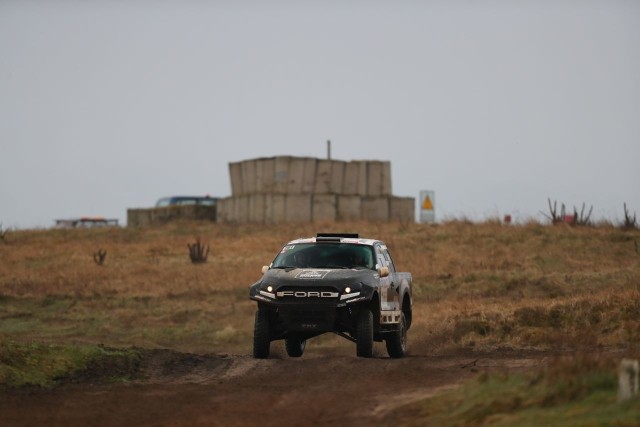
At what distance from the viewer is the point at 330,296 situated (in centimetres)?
1773

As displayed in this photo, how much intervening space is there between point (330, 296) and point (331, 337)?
9.97 meters

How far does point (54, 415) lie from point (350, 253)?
6875mm

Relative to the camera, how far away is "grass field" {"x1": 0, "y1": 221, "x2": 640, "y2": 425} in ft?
78.9

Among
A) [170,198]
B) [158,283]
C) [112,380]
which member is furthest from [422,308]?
[170,198]

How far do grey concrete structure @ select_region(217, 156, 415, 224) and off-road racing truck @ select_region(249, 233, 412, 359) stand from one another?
32.0 meters

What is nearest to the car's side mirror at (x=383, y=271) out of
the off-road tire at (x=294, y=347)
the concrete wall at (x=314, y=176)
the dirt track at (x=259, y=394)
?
the dirt track at (x=259, y=394)

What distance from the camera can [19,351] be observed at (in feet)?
57.4

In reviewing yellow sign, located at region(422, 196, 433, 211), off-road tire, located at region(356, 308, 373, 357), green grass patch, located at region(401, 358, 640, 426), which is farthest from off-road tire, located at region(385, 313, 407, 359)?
yellow sign, located at region(422, 196, 433, 211)

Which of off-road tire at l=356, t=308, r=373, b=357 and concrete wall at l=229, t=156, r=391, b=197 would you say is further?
concrete wall at l=229, t=156, r=391, b=197

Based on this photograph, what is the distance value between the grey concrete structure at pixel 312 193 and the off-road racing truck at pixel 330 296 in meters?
32.0

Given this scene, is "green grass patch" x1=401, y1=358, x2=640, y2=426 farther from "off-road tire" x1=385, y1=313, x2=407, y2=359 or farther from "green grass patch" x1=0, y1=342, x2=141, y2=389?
"green grass patch" x1=0, y1=342, x2=141, y2=389

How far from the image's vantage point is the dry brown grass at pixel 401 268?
24.4m

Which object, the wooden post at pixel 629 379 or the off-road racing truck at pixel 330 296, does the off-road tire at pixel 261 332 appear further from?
the wooden post at pixel 629 379

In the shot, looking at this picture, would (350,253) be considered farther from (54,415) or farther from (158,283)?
(158,283)
